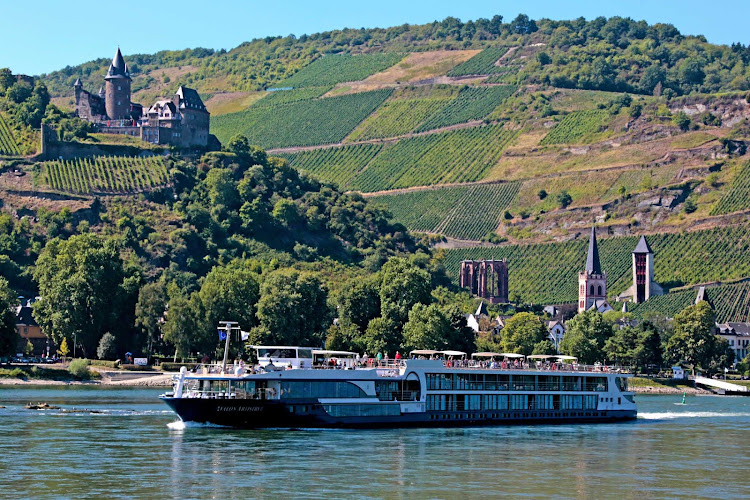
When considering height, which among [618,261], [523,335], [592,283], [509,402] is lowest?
[509,402]

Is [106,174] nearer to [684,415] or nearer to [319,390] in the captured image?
[684,415]

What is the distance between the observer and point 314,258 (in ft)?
501

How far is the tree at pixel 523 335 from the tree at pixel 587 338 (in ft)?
9.09

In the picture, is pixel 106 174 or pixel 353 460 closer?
pixel 353 460

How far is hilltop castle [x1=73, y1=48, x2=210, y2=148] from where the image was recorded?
16625cm

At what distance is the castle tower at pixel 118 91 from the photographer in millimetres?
170750

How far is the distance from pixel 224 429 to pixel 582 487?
20.3 m

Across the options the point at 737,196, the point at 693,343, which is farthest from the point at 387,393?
the point at 737,196

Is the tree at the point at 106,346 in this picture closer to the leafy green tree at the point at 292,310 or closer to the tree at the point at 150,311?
the tree at the point at 150,311

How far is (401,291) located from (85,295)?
26.5 m

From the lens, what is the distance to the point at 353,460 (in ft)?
168

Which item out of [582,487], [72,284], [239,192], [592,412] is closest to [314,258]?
[239,192]

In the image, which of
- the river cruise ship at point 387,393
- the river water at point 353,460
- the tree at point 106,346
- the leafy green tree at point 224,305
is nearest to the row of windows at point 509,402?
the river cruise ship at point 387,393

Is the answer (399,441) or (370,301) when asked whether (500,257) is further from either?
(399,441)
